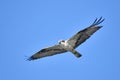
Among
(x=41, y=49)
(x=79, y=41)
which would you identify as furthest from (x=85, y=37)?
(x=41, y=49)

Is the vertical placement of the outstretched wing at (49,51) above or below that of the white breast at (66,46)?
above

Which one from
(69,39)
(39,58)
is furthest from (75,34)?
(39,58)

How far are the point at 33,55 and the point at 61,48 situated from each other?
1.98 meters

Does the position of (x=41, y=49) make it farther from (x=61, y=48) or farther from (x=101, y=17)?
(x=101, y=17)

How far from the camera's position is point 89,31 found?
124ft

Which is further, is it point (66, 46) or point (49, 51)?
point (49, 51)

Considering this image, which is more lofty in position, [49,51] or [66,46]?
[49,51]

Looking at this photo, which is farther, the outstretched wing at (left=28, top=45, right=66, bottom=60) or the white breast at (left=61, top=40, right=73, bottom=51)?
the outstretched wing at (left=28, top=45, right=66, bottom=60)

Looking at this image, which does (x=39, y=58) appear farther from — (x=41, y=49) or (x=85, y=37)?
(x=85, y=37)

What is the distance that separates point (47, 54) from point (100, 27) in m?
3.86

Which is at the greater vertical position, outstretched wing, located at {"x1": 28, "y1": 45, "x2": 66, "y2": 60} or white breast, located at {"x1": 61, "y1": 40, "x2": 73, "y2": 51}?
outstretched wing, located at {"x1": 28, "y1": 45, "x2": 66, "y2": 60}

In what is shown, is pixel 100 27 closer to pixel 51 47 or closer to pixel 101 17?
pixel 101 17

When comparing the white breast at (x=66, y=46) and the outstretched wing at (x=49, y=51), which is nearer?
the white breast at (x=66, y=46)

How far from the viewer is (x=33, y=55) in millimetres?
39094
